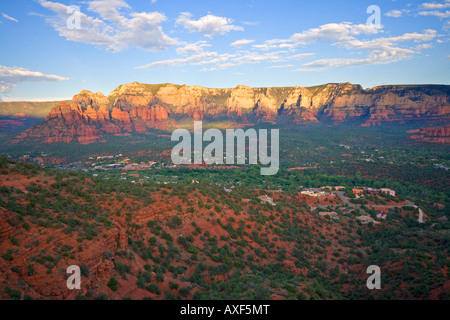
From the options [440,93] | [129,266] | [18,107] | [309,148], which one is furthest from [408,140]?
[18,107]

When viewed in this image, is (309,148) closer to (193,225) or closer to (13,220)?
(193,225)

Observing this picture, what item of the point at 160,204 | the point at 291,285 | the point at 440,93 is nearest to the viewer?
the point at 291,285

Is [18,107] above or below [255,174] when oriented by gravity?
above

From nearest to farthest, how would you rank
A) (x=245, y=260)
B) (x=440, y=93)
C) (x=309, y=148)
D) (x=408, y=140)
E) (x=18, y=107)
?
(x=245, y=260)
(x=309, y=148)
(x=408, y=140)
(x=440, y=93)
(x=18, y=107)

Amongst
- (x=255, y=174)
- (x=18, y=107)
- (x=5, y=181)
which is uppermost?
(x=18, y=107)

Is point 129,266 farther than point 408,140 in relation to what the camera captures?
No

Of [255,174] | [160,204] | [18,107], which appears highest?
[18,107]

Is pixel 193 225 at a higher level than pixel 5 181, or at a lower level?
lower

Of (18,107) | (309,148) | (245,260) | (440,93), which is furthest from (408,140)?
(18,107)

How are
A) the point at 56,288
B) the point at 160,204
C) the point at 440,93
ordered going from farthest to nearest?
the point at 440,93
the point at 160,204
the point at 56,288
